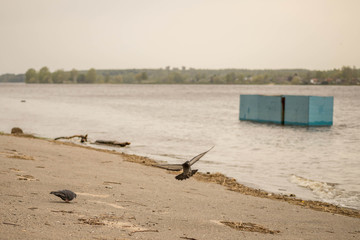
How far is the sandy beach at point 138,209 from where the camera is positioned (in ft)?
18.4

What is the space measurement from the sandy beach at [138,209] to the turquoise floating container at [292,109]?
78.1 ft

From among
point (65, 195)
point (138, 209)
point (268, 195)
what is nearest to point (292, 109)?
point (268, 195)

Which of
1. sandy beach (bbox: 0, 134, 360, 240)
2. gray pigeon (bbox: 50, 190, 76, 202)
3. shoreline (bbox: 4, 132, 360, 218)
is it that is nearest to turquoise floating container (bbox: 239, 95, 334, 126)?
shoreline (bbox: 4, 132, 360, 218)

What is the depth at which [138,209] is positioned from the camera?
23.2 feet

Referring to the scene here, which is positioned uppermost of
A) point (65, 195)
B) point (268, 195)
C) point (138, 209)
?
point (65, 195)

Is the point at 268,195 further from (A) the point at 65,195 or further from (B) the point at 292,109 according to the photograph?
(B) the point at 292,109

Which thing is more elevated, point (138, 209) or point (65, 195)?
point (65, 195)

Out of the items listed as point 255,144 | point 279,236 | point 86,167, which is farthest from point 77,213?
point 255,144

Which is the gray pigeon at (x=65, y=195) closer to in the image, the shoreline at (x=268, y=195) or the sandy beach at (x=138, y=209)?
the sandy beach at (x=138, y=209)

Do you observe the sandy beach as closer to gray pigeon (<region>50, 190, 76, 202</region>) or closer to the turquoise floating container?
gray pigeon (<region>50, 190, 76, 202</region>)

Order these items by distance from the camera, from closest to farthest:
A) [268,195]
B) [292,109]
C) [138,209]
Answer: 1. [138,209]
2. [268,195]
3. [292,109]

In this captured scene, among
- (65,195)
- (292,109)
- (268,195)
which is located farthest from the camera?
(292,109)

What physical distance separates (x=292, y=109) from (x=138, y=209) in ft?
99.3

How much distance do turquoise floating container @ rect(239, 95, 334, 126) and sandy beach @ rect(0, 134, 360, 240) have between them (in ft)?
78.1
